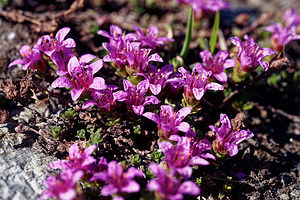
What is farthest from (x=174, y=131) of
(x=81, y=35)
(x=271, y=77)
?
(x=81, y=35)

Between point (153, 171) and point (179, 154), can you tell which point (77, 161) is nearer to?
point (153, 171)

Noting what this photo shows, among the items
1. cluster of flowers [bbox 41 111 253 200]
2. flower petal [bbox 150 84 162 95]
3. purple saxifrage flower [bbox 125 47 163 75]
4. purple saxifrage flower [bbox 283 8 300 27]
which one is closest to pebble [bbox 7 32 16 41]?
purple saxifrage flower [bbox 125 47 163 75]

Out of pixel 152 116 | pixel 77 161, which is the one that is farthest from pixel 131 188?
pixel 152 116

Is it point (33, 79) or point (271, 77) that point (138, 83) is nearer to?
point (33, 79)

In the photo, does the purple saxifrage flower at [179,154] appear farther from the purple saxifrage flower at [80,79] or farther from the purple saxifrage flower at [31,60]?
the purple saxifrage flower at [31,60]

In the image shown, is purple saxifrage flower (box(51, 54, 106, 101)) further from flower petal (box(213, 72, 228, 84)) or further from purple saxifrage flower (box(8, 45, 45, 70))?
flower petal (box(213, 72, 228, 84))
